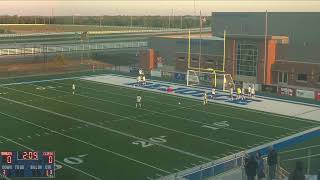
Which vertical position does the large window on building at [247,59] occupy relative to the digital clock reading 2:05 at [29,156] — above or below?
above

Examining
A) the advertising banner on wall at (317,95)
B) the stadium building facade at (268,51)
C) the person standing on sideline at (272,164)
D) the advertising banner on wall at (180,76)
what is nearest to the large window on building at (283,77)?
the stadium building facade at (268,51)

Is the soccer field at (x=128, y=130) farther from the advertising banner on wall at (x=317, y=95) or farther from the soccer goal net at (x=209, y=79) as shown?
the advertising banner on wall at (x=317, y=95)

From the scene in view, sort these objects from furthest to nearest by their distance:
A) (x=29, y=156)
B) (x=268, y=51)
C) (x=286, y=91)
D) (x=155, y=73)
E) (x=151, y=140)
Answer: (x=155, y=73)
(x=268, y=51)
(x=286, y=91)
(x=151, y=140)
(x=29, y=156)

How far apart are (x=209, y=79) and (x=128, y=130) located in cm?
1538

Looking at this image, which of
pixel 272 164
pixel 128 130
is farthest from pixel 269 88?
pixel 272 164

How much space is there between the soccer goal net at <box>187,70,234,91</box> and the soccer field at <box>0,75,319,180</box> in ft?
17.1

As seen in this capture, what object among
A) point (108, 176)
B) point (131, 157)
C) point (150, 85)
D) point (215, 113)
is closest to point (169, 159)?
point (131, 157)

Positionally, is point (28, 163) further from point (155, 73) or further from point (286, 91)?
point (155, 73)

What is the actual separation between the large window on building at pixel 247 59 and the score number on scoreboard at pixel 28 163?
990 inches

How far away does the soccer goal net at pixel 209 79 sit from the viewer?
104ft

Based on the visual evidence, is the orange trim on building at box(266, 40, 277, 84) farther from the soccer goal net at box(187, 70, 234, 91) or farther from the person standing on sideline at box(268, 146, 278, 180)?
the person standing on sideline at box(268, 146, 278, 180)

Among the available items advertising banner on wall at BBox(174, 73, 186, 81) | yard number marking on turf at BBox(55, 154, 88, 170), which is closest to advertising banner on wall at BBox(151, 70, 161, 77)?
advertising banner on wall at BBox(174, 73, 186, 81)

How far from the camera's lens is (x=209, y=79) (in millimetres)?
33938

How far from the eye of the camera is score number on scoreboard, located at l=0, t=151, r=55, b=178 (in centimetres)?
965
